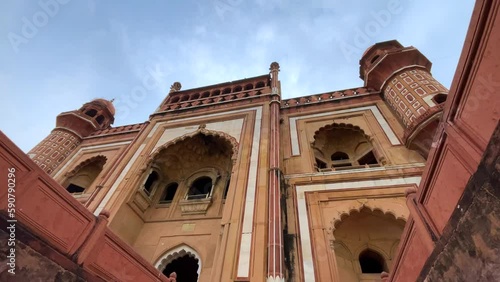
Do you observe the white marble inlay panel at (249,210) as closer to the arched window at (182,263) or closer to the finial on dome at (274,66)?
the arched window at (182,263)

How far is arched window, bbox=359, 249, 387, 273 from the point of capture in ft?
20.0

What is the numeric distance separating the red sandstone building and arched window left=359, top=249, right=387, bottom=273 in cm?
3

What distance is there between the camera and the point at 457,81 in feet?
7.32

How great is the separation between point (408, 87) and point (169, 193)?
8.26 meters

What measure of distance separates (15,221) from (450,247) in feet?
11.2

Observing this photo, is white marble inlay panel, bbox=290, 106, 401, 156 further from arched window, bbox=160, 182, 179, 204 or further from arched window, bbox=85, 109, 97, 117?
arched window, bbox=85, 109, 97, 117

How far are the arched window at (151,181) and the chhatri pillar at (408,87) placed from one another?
7615 millimetres

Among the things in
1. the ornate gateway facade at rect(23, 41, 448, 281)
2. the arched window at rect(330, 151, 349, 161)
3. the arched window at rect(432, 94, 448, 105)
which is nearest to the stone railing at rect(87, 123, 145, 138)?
the ornate gateway facade at rect(23, 41, 448, 281)

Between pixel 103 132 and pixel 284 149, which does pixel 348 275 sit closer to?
pixel 284 149

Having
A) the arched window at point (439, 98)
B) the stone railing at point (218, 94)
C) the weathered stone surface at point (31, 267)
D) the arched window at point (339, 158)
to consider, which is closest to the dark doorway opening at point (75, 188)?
the stone railing at point (218, 94)

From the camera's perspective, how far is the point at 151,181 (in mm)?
9250

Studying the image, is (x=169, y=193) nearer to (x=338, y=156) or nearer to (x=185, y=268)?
(x=185, y=268)

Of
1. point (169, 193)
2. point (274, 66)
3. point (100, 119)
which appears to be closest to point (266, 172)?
point (169, 193)

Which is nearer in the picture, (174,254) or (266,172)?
(266,172)
